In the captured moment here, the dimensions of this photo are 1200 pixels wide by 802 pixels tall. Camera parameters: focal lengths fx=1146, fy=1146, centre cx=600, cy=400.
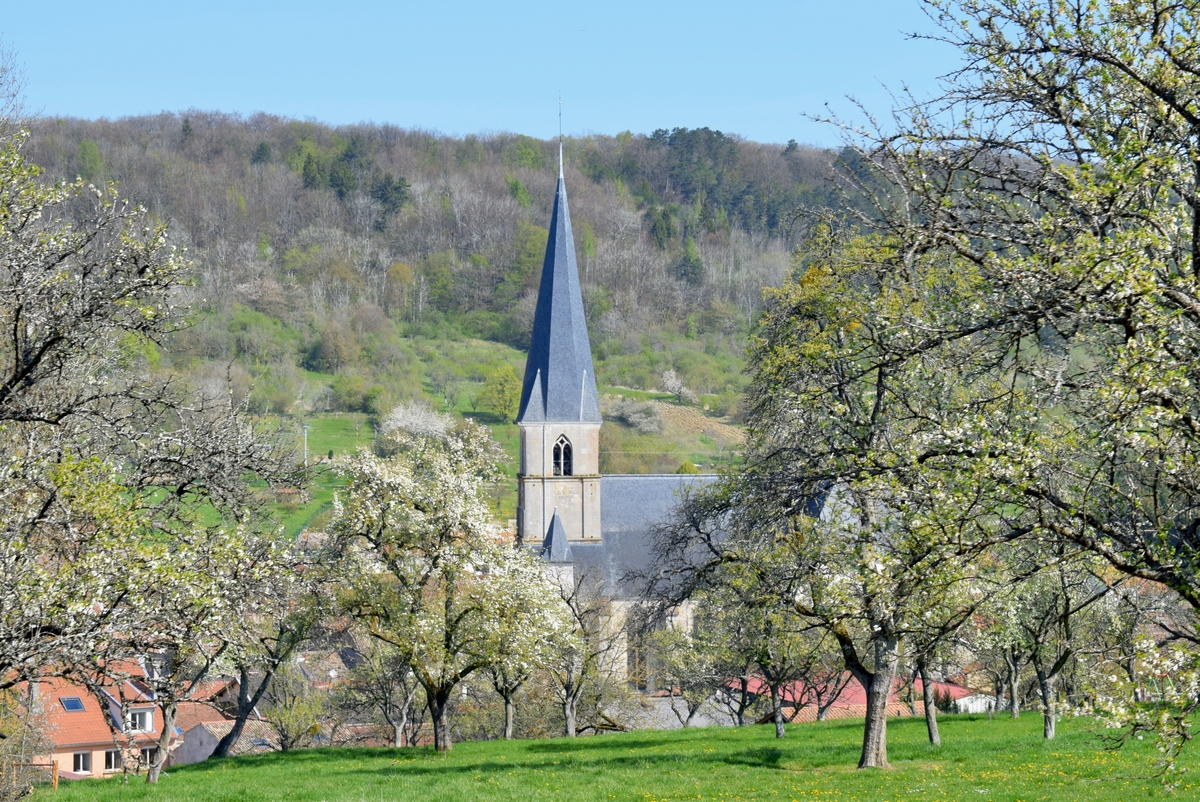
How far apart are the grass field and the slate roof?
30.6m

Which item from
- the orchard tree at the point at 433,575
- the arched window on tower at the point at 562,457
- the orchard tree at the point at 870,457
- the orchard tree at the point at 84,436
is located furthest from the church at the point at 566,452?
the orchard tree at the point at 84,436

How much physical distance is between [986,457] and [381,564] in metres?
15.0

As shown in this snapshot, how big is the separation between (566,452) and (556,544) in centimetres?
455

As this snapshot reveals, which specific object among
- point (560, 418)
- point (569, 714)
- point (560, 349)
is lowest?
point (569, 714)

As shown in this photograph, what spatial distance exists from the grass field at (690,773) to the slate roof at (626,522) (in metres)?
30.6

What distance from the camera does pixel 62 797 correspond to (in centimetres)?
1489

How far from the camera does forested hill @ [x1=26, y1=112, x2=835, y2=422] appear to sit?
11781 centimetres

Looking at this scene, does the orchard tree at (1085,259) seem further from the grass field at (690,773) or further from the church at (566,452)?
the church at (566,452)

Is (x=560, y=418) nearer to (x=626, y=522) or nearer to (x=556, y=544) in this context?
(x=556, y=544)

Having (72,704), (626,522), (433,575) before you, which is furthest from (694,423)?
(433,575)

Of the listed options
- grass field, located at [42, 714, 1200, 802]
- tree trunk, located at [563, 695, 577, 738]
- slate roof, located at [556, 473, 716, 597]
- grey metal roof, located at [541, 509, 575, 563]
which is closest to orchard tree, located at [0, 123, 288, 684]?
grass field, located at [42, 714, 1200, 802]

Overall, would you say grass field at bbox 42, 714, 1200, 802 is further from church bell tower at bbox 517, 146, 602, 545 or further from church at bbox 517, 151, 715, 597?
church bell tower at bbox 517, 146, 602, 545

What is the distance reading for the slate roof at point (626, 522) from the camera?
175ft

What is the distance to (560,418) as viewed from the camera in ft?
178
